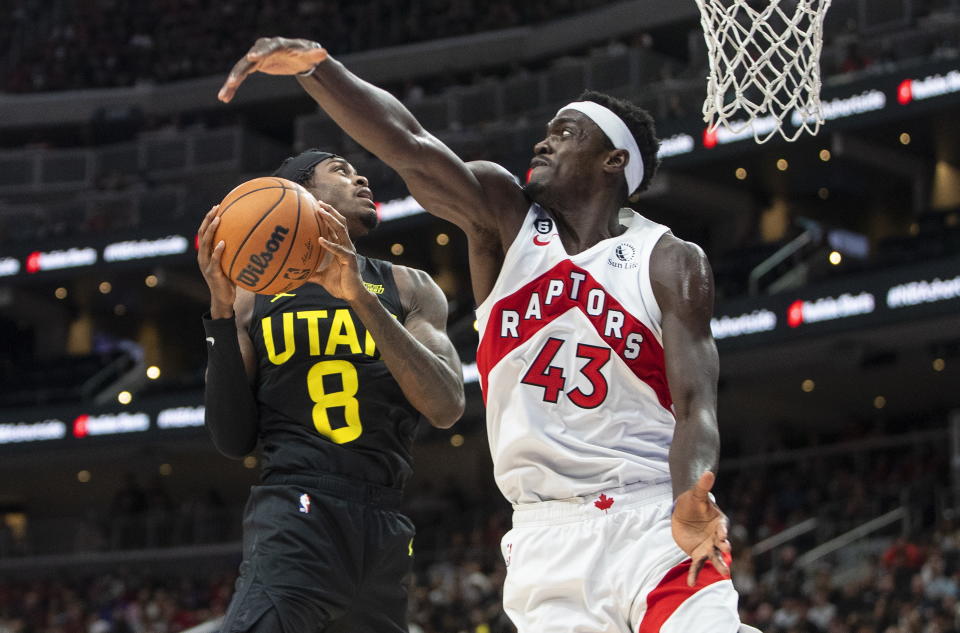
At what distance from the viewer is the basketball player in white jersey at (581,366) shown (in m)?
3.37

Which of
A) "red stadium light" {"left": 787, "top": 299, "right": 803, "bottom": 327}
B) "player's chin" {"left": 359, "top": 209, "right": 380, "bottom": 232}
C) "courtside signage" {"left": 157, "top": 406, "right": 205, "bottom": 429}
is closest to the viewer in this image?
"player's chin" {"left": 359, "top": 209, "right": 380, "bottom": 232}

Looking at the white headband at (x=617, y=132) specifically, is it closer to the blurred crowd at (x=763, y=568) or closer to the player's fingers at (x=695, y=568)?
the player's fingers at (x=695, y=568)

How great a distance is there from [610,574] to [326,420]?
51.6 inches

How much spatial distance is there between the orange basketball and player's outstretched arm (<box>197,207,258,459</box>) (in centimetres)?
4

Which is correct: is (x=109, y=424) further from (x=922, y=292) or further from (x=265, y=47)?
(x=265, y=47)

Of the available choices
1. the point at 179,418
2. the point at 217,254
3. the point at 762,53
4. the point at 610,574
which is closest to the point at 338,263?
the point at 217,254

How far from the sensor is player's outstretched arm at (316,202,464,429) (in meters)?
3.84

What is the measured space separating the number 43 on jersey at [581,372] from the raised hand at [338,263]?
1.96 feet

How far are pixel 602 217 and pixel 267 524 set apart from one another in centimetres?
145

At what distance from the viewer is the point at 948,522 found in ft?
45.1

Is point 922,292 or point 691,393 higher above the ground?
point 691,393

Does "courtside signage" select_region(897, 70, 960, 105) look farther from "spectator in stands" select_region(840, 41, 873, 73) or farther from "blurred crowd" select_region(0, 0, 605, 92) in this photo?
"blurred crowd" select_region(0, 0, 605, 92)

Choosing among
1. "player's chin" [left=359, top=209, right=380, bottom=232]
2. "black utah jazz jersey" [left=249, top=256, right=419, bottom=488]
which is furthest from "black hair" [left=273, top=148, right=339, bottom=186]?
"black utah jazz jersey" [left=249, top=256, right=419, bottom=488]

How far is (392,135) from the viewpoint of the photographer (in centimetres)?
346
